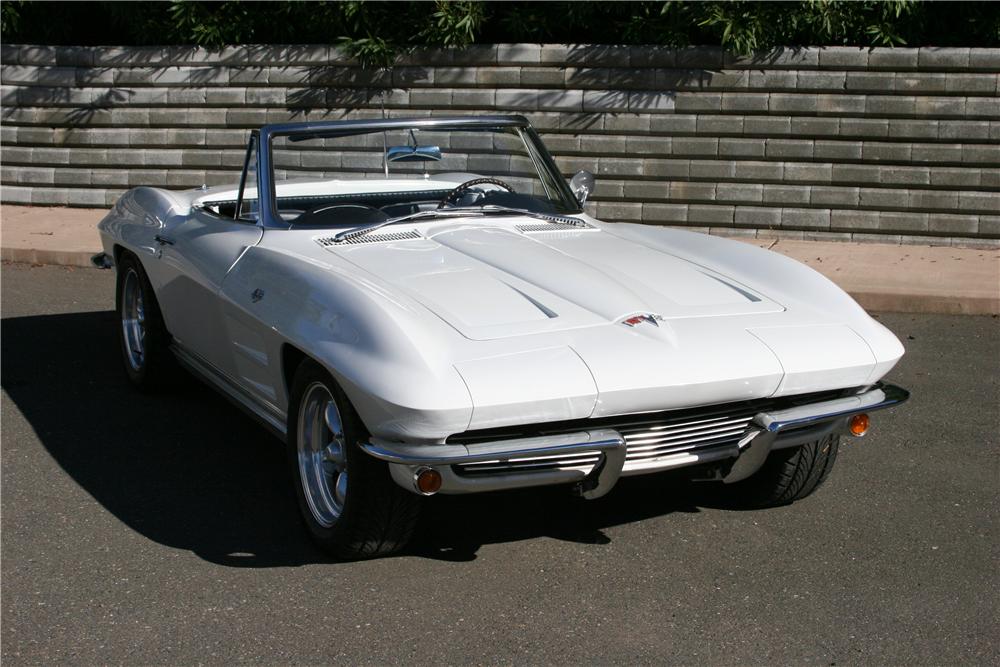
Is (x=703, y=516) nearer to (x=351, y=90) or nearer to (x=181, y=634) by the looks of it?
(x=181, y=634)

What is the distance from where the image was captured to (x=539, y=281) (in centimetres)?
437

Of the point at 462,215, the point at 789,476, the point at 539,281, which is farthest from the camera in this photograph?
the point at 462,215

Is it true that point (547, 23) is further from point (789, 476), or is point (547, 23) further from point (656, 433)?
point (656, 433)

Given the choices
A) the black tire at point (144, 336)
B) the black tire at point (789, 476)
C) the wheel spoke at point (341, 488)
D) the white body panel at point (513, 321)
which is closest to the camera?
the white body panel at point (513, 321)

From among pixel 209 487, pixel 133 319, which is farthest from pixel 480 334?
pixel 133 319

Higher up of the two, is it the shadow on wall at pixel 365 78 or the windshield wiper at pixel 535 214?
the shadow on wall at pixel 365 78

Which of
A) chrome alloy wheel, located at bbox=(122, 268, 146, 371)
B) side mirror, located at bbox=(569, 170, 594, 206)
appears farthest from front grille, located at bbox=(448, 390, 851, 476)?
chrome alloy wheel, located at bbox=(122, 268, 146, 371)

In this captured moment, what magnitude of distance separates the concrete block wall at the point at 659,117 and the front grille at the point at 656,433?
633 cm

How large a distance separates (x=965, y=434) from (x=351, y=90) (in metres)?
7.09

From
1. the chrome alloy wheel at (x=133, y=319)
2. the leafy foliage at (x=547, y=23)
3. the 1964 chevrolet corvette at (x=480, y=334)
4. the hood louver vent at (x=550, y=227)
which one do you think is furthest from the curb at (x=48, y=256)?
the hood louver vent at (x=550, y=227)

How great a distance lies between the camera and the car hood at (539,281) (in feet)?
13.2

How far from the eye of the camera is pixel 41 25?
13070mm

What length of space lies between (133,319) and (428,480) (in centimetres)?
328

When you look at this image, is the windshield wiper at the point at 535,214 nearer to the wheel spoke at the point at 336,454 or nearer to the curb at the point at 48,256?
the wheel spoke at the point at 336,454
